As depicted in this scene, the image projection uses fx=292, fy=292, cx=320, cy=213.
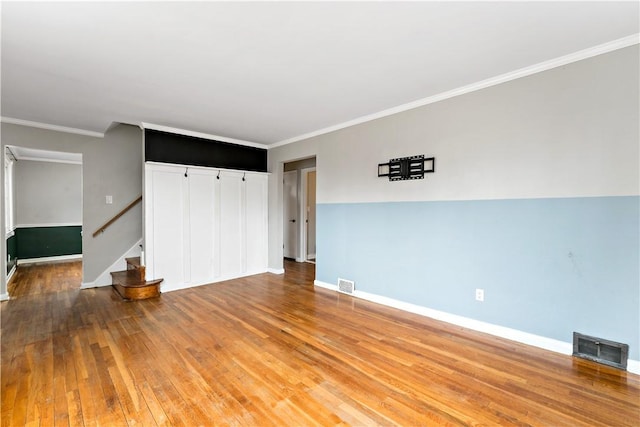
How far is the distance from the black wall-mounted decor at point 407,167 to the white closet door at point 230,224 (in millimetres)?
2644

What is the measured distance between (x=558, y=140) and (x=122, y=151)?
598cm

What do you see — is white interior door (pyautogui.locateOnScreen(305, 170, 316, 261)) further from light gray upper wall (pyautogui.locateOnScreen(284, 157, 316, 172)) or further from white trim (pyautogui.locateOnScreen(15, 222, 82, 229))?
white trim (pyautogui.locateOnScreen(15, 222, 82, 229))

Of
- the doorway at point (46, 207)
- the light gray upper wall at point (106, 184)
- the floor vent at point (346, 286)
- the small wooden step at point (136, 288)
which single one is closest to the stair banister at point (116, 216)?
the light gray upper wall at point (106, 184)

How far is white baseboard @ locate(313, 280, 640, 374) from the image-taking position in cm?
247

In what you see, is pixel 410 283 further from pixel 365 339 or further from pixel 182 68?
pixel 182 68

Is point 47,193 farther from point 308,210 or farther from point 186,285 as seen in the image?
point 308,210

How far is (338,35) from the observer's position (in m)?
2.10

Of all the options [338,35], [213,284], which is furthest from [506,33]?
[213,284]

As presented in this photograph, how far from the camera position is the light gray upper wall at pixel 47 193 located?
253 inches

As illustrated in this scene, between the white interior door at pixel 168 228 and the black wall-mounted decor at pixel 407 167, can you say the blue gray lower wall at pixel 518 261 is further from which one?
the white interior door at pixel 168 228

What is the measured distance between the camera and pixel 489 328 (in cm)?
288

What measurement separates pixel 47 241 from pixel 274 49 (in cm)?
760

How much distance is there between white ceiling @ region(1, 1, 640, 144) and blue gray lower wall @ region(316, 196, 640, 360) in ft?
4.25

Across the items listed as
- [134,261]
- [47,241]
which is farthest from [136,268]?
[47,241]
